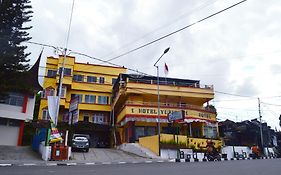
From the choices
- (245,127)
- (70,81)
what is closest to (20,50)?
(70,81)

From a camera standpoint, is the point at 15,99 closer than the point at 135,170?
No

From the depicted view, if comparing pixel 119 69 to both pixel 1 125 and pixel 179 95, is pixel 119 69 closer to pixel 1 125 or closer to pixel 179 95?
pixel 179 95

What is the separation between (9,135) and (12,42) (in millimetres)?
10219

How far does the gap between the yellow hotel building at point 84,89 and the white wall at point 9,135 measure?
415 inches

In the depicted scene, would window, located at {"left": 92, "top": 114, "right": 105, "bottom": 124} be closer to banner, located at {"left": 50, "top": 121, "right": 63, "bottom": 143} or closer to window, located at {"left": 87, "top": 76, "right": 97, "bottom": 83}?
window, located at {"left": 87, "top": 76, "right": 97, "bottom": 83}

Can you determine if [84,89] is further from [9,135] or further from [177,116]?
[177,116]

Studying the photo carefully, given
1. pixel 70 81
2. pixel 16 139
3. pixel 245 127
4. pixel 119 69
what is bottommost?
pixel 16 139

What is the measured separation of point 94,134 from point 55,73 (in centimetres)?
1103

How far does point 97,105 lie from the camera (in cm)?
4078

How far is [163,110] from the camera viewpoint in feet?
101

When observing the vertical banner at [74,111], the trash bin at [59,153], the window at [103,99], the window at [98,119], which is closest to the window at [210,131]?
the window at [98,119]

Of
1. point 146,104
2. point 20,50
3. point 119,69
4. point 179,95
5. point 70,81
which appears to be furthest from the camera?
point 119,69

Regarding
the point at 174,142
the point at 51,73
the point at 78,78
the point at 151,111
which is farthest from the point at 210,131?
the point at 51,73

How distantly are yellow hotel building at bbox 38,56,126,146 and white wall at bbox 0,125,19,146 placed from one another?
10.5 meters
